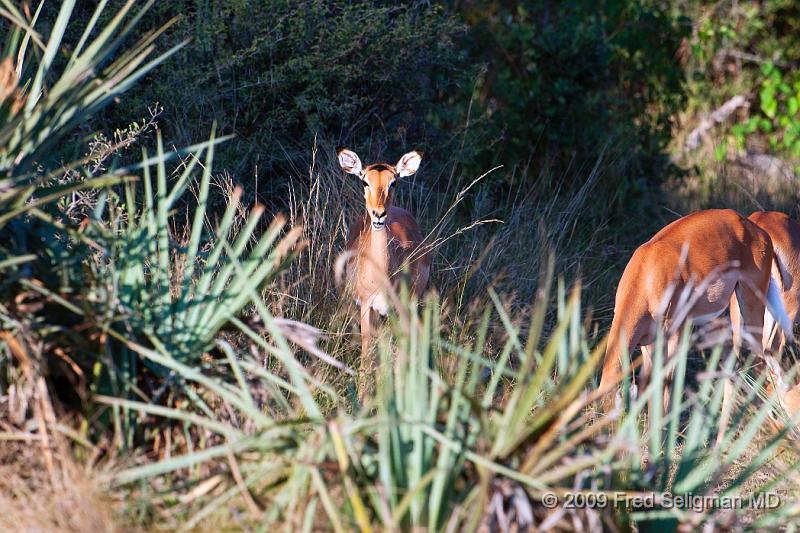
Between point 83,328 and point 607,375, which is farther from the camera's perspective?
point 607,375

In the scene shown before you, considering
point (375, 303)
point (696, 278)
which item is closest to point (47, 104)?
point (375, 303)

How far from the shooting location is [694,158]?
1171 cm

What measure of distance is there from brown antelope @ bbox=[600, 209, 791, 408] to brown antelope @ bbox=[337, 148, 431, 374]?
124 centimetres

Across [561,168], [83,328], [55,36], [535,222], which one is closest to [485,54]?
[561,168]

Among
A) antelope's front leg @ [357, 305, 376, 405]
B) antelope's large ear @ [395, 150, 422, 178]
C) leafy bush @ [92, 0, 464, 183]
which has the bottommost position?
Result: antelope's front leg @ [357, 305, 376, 405]

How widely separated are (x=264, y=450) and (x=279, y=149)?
497cm

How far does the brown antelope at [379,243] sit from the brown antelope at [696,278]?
1.24m

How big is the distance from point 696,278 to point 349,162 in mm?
2233

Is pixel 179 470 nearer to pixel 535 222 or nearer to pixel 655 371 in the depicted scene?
pixel 655 371

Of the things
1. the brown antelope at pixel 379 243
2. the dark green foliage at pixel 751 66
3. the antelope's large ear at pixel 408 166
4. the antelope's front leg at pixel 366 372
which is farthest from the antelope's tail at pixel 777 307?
the dark green foliage at pixel 751 66

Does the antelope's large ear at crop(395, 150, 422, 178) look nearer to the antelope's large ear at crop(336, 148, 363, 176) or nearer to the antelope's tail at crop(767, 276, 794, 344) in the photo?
the antelope's large ear at crop(336, 148, 363, 176)

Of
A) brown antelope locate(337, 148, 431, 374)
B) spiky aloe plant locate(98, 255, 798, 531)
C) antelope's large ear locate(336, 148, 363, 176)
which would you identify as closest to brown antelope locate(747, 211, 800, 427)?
brown antelope locate(337, 148, 431, 374)

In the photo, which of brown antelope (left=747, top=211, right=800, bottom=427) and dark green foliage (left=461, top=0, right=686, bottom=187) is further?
dark green foliage (left=461, top=0, right=686, bottom=187)

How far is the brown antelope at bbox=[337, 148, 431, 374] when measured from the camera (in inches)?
230
